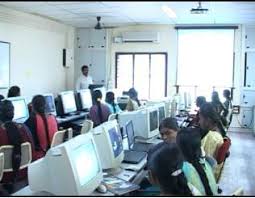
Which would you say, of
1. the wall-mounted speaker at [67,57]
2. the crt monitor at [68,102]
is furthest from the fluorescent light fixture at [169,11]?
the wall-mounted speaker at [67,57]

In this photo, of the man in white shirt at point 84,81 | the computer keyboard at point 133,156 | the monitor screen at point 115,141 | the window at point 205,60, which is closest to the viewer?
the monitor screen at point 115,141

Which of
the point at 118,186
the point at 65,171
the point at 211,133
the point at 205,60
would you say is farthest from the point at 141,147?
the point at 205,60

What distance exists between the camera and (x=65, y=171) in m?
2.24

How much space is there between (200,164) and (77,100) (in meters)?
5.66

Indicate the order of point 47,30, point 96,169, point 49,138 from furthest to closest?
point 47,30 → point 49,138 → point 96,169

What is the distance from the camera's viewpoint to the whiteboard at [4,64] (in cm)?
757

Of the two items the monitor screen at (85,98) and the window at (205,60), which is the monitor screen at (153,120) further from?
the window at (205,60)

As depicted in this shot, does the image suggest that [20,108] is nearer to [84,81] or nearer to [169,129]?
[169,129]

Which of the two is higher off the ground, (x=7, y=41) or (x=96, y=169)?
(x=7, y=41)

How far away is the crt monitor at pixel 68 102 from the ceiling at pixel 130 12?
64.1 inches

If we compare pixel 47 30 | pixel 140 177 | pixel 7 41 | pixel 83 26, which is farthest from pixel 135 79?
pixel 140 177

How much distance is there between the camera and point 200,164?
2418 mm

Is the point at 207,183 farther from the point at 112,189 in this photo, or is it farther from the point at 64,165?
the point at 64,165

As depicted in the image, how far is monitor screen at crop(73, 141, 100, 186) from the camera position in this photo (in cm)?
234
